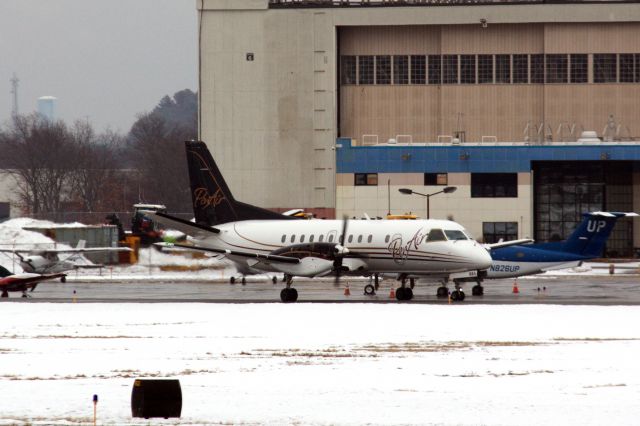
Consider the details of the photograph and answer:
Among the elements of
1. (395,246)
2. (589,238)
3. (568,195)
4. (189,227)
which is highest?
(568,195)

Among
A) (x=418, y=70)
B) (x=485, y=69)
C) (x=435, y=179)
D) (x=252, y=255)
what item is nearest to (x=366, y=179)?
(x=435, y=179)

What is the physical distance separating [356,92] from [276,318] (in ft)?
192

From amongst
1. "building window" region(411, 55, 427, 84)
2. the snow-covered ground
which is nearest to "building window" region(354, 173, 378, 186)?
"building window" region(411, 55, 427, 84)

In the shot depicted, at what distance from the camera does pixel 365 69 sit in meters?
96.1

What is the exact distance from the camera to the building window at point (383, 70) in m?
95.6

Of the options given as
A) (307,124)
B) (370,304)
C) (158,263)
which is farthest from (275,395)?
(307,124)

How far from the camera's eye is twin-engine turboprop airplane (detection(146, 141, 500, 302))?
1822 inches

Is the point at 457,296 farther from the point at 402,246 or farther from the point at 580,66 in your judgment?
the point at 580,66

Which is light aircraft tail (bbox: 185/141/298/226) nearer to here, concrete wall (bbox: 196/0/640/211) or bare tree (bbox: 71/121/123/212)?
concrete wall (bbox: 196/0/640/211)

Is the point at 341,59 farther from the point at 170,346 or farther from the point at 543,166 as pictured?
the point at 170,346

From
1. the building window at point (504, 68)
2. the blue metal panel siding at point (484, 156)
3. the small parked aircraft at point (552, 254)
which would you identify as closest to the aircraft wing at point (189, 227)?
the small parked aircraft at point (552, 254)

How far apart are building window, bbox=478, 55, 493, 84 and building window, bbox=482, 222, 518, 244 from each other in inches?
516

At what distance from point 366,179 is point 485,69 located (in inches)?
562

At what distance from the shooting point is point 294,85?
9388cm
